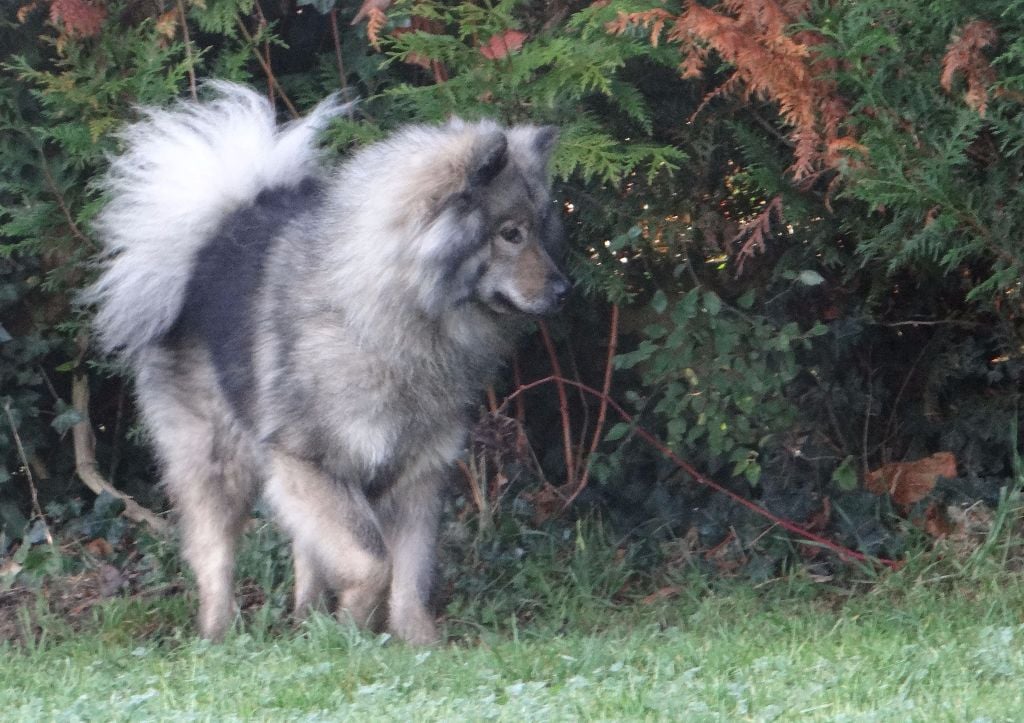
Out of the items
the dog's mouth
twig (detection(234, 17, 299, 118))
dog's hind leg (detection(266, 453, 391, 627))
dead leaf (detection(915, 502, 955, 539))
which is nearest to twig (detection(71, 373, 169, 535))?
twig (detection(234, 17, 299, 118))

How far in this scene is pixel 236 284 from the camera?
5.13 meters

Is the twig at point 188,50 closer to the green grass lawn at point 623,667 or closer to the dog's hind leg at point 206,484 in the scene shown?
the dog's hind leg at point 206,484

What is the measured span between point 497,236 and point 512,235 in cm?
5

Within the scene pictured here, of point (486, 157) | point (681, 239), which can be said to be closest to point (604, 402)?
point (681, 239)

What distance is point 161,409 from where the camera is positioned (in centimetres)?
545

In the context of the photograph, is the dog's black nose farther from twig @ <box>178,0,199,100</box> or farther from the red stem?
twig @ <box>178,0,199,100</box>

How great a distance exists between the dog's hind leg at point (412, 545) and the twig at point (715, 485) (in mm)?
1052

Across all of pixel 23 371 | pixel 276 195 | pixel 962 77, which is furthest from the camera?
pixel 23 371

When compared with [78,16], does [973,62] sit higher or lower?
lower

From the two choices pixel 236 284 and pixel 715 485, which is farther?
pixel 715 485

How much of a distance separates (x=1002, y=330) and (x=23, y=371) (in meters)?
4.29

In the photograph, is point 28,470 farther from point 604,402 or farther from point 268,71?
point 604,402

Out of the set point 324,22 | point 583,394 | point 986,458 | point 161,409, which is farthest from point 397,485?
point 986,458

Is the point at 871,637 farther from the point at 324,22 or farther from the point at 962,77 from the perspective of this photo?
the point at 324,22
